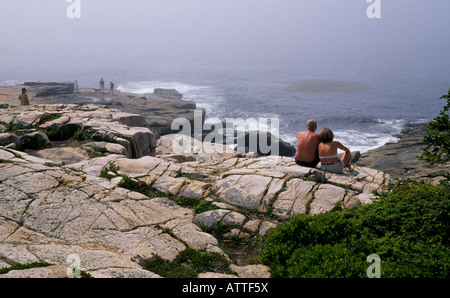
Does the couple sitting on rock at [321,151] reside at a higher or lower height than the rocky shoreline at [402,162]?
higher

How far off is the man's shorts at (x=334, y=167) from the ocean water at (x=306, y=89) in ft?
125

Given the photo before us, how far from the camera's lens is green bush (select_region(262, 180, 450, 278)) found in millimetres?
5727

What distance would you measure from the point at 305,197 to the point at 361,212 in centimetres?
182

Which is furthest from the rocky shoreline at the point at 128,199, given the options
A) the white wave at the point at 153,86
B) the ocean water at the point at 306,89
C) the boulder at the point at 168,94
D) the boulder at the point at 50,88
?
the white wave at the point at 153,86

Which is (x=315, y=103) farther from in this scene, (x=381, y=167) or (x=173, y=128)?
(x=381, y=167)

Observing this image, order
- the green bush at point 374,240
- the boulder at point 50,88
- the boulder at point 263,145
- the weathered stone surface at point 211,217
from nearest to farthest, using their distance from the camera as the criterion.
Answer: the green bush at point 374,240
the weathered stone surface at point 211,217
the boulder at point 263,145
the boulder at point 50,88

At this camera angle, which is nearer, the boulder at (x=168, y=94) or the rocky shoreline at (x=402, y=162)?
the rocky shoreline at (x=402, y=162)

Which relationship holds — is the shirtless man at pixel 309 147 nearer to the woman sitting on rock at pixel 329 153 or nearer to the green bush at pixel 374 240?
the woman sitting on rock at pixel 329 153

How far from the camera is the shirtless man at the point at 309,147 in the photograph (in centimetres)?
1142

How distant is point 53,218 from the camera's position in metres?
7.35

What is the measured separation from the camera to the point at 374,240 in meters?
6.80

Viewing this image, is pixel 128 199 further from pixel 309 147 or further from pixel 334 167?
pixel 334 167

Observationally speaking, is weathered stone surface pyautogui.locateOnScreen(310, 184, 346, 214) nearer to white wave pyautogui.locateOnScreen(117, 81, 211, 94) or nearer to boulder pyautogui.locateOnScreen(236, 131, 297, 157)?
boulder pyautogui.locateOnScreen(236, 131, 297, 157)

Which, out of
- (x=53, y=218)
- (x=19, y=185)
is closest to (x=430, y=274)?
(x=53, y=218)
